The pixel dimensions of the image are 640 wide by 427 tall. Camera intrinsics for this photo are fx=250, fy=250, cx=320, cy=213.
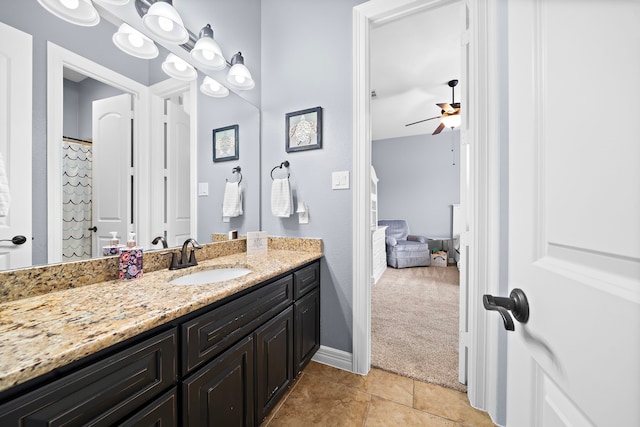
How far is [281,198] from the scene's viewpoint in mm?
1870

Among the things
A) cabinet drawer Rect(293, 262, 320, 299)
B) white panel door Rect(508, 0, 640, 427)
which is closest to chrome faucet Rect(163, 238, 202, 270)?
cabinet drawer Rect(293, 262, 320, 299)

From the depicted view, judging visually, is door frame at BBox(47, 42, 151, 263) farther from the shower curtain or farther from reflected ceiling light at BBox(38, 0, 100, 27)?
reflected ceiling light at BBox(38, 0, 100, 27)

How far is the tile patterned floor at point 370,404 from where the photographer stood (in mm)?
1302

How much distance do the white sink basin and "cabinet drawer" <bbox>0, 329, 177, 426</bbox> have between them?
1.75 ft

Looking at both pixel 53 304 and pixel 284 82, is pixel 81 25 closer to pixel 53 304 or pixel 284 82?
pixel 53 304

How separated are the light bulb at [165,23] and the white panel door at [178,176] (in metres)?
0.35

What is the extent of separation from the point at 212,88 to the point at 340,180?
41.0 inches

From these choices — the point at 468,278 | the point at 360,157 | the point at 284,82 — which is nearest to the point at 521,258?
the point at 468,278

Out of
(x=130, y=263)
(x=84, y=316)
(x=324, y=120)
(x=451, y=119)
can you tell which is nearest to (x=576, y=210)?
(x=84, y=316)

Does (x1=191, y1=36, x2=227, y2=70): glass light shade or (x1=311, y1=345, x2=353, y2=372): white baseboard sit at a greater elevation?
(x1=191, y1=36, x2=227, y2=70): glass light shade

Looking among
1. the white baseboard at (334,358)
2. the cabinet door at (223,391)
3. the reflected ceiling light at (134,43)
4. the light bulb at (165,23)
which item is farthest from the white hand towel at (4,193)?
the white baseboard at (334,358)

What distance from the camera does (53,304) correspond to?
0.77 m

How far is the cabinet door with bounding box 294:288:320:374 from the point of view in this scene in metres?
1.48

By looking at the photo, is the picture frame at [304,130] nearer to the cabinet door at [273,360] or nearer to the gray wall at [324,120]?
the gray wall at [324,120]
